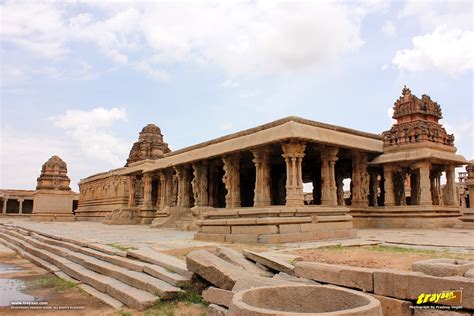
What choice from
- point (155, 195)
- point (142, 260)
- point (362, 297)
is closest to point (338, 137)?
point (142, 260)

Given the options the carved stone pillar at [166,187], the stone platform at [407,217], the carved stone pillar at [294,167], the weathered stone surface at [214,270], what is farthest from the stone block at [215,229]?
the carved stone pillar at [166,187]

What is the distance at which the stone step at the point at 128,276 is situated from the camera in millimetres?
4711

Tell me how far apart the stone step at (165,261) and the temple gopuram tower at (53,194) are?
2813 centimetres

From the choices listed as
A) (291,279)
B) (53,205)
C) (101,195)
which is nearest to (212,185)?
(291,279)

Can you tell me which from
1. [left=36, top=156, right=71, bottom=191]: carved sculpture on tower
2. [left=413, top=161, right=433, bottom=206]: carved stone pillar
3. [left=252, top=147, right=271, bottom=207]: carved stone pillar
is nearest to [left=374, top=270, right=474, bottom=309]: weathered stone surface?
[left=252, top=147, right=271, bottom=207]: carved stone pillar

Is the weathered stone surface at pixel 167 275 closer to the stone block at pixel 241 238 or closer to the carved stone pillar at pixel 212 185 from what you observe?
the stone block at pixel 241 238

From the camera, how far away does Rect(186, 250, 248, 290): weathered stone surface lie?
4254mm

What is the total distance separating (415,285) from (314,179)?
20.5 metres

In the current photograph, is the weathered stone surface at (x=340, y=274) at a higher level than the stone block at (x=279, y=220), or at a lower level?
lower

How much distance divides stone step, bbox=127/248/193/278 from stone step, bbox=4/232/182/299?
0.88 ft

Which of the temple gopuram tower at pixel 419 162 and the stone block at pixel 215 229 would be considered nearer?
the stone block at pixel 215 229

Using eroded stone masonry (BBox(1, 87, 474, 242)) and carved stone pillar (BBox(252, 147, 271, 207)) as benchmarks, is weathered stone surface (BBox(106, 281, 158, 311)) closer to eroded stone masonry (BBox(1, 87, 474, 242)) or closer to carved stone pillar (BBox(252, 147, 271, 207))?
eroded stone masonry (BBox(1, 87, 474, 242))

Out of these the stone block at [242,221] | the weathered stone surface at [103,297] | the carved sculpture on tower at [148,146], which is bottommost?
the weathered stone surface at [103,297]

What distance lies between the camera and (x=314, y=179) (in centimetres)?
2362
